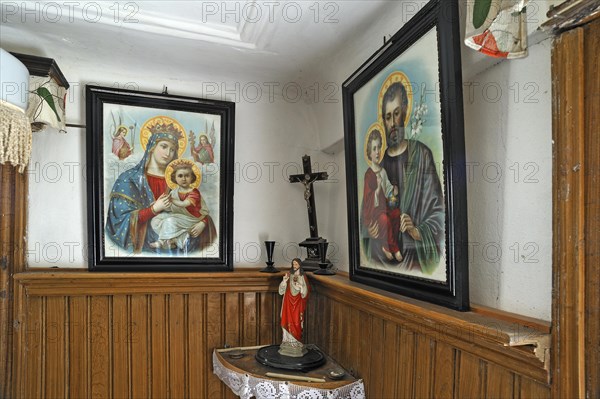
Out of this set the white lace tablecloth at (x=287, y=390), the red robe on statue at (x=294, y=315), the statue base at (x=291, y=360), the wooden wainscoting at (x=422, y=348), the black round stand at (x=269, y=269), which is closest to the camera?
the wooden wainscoting at (x=422, y=348)

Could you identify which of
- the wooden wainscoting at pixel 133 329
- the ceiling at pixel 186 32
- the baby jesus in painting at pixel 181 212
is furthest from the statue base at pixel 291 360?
the ceiling at pixel 186 32

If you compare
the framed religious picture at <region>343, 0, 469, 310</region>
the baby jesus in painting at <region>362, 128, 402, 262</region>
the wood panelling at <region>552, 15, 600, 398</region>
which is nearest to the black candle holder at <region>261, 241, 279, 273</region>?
the framed religious picture at <region>343, 0, 469, 310</region>

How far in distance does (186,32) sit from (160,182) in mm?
852

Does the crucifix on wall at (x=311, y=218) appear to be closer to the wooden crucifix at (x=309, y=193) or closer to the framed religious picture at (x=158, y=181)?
the wooden crucifix at (x=309, y=193)

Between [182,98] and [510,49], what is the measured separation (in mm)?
1939

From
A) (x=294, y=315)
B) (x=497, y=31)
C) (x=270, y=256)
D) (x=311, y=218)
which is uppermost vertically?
(x=497, y=31)

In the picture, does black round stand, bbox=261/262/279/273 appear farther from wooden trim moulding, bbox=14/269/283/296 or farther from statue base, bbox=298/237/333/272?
statue base, bbox=298/237/333/272

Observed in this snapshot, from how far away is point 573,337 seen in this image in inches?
36.9

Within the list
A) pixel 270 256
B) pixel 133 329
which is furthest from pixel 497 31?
pixel 133 329

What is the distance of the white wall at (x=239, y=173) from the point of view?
2373 millimetres

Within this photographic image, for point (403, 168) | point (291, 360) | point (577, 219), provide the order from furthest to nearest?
point (291, 360) → point (403, 168) → point (577, 219)

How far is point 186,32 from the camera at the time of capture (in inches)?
83.3

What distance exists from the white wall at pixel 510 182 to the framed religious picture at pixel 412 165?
103mm

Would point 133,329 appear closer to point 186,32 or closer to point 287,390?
point 287,390
